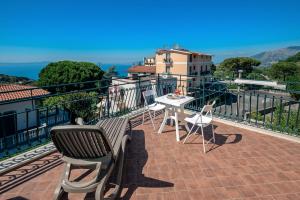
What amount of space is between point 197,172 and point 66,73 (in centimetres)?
2834

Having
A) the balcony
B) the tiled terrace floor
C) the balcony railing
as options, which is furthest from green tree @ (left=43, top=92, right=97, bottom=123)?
the tiled terrace floor

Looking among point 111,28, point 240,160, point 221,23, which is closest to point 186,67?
point 221,23

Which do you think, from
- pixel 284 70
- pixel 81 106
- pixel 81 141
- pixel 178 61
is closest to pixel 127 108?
pixel 81 141

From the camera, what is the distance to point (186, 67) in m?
36.9

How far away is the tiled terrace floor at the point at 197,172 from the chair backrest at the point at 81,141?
0.59m

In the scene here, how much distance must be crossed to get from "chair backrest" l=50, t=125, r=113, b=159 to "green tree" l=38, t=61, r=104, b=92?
27.4 meters

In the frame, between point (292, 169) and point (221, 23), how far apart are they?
60.0 meters

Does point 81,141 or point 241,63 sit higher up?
point 241,63

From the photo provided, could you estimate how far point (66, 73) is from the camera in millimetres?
28016

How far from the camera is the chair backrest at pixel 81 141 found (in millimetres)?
2006

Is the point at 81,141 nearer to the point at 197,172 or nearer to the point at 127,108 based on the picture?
the point at 197,172

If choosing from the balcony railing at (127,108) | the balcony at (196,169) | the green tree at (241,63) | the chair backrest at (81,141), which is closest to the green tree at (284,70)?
the green tree at (241,63)

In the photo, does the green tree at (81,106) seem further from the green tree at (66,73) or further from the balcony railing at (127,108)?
the green tree at (66,73)

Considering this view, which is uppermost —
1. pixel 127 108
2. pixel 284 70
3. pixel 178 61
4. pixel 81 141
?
pixel 178 61
